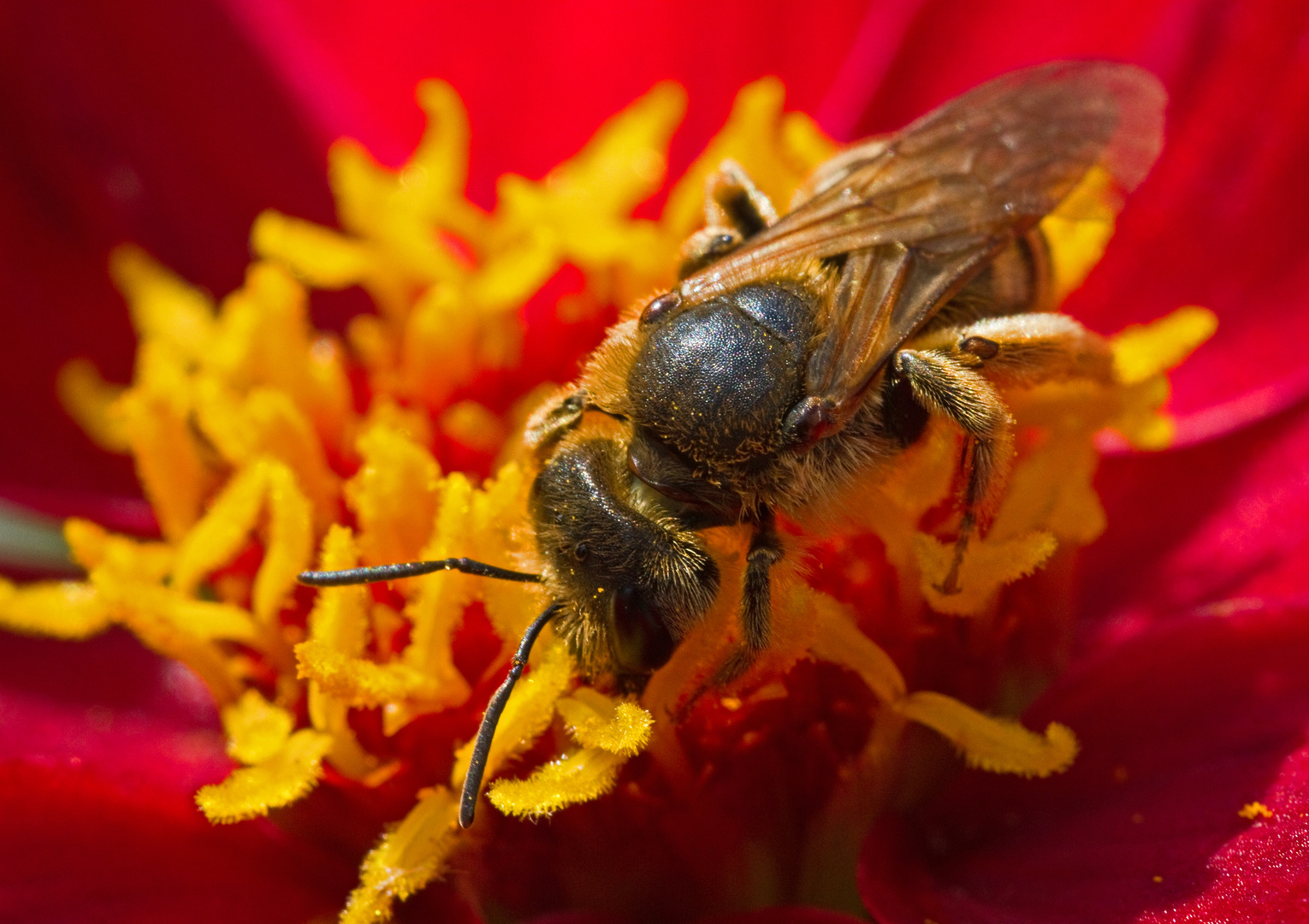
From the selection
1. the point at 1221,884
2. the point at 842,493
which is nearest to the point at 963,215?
the point at 842,493

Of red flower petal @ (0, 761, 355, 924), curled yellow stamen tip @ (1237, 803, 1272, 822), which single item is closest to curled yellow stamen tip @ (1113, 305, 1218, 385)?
curled yellow stamen tip @ (1237, 803, 1272, 822)

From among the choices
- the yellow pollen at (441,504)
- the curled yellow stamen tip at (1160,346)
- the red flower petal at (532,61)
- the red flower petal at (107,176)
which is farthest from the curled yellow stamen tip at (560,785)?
the red flower petal at (532,61)

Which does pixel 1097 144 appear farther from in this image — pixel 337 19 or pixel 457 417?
pixel 337 19

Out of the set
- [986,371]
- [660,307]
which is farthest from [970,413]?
[660,307]

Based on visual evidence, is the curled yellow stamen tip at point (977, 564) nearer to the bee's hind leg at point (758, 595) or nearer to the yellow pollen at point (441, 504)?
the yellow pollen at point (441, 504)

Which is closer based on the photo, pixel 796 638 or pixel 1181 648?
pixel 796 638

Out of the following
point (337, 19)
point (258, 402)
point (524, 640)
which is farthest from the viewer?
point (337, 19)

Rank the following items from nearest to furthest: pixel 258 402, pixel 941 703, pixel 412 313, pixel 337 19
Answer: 1. pixel 941 703
2. pixel 258 402
3. pixel 412 313
4. pixel 337 19
